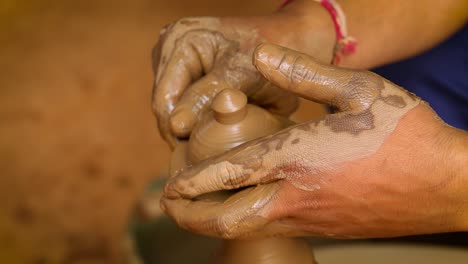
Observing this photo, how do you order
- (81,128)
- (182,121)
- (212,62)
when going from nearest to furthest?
(182,121) → (212,62) → (81,128)

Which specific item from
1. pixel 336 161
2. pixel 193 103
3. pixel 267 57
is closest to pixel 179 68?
pixel 193 103

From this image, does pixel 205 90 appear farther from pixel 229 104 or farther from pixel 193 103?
pixel 229 104

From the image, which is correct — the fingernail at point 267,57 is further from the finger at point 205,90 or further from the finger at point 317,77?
the finger at point 205,90

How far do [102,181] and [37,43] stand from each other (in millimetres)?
1142

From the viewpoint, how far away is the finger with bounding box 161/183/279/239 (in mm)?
1047

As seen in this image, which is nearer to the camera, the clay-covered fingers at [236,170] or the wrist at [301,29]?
the clay-covered fingers at [236,170]

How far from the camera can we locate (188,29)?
54.9 inches

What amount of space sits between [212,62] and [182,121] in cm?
19

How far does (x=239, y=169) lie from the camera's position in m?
1.06

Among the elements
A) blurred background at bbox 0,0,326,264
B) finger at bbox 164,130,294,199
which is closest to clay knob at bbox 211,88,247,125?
finger at bbox 164,130,294,199

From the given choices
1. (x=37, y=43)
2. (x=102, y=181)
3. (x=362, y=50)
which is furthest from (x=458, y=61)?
(x=37, y=43)

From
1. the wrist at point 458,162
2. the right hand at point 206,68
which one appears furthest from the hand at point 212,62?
the wrist at point 458,162

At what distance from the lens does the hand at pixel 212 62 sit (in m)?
1.34

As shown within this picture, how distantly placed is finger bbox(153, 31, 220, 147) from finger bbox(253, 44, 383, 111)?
333 mm
